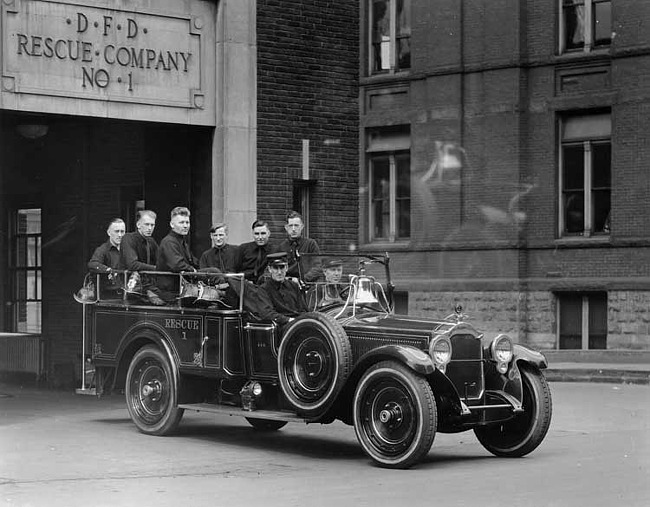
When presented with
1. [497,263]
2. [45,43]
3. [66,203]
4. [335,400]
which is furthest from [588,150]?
Answer: [335,400]

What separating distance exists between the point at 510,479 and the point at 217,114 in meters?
7.55

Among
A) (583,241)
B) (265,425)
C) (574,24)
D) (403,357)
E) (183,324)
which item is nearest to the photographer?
(403,357)

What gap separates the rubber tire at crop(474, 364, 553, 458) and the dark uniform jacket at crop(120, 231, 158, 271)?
4254 millimetres

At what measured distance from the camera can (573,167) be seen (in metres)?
29.3

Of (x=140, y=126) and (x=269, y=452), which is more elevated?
(x=140, y=126)

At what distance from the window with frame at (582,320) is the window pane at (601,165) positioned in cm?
243

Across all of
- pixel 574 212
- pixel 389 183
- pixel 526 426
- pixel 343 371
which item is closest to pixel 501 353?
pixel 526 426

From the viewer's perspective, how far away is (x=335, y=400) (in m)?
11.6

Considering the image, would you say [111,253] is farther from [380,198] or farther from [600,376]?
[380,198]

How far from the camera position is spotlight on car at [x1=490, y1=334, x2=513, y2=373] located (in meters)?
11.7

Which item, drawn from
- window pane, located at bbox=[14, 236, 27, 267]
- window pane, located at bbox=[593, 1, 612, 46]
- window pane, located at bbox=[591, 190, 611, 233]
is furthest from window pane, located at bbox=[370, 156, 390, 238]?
window pane, located at bbox=[14, 236, 27, 267]

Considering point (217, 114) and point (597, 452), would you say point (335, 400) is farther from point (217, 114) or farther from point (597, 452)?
point (217, 114)

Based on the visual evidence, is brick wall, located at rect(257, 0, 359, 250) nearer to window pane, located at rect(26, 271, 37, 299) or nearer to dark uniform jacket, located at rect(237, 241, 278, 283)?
dark uniform jacket, located at rect(237, 241, 278, 283)

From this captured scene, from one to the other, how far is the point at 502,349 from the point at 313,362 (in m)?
1.69
